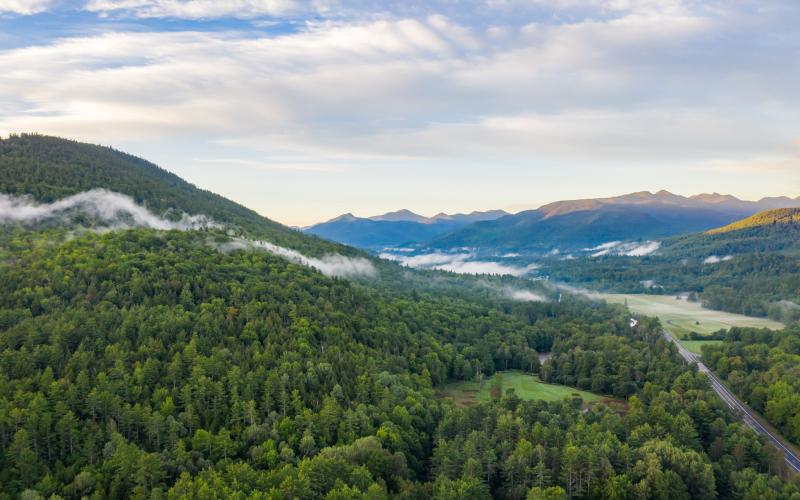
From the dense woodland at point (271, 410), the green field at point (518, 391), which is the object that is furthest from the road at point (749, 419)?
the green field at point (518, 391)

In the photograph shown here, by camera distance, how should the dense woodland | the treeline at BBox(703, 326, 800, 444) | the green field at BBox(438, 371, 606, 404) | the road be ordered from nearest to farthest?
the dense woodland < the road < the treeline at BBox(703, 326, 800, 444) < the green field at BBox(438, 371, 606, 404)

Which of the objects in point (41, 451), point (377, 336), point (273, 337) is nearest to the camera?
point (41, 451)

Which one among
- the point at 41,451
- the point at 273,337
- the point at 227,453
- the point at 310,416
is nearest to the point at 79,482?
the point at 41,451

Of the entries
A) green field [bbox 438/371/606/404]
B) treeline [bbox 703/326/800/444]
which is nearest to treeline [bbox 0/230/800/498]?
green field [bbox 438/371/606/404]

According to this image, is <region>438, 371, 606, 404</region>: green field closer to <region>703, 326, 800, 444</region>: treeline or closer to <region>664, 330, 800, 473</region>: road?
<region>664, 330, 800, 473</region>: road

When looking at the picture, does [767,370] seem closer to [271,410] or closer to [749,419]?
[749,419]

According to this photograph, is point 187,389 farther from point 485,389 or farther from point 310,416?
point 485,389
